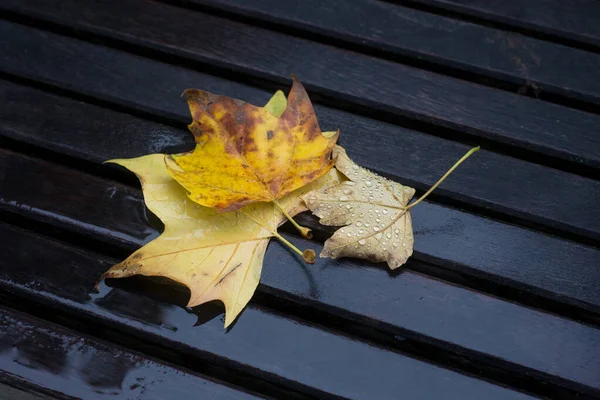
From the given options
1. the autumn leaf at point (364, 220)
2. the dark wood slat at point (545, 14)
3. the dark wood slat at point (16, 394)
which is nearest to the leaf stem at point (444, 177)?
the autumn leaf at point (364, 220)

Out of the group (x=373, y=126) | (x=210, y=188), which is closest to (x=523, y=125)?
(x=373, y=126)

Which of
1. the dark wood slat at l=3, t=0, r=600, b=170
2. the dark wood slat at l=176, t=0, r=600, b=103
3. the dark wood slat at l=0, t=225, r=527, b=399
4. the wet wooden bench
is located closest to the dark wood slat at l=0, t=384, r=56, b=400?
the wet wooden bench

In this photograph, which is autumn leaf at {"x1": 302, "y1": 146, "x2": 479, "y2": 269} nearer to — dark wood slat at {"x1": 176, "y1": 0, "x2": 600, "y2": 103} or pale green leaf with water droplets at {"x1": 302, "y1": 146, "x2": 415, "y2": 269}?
pale green leaf with water droplets at {"x1": 302, "y1": 146, "x2": 415, "y2": 269}

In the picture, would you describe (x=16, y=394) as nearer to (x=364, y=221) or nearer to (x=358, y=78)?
(x=364, y=221)

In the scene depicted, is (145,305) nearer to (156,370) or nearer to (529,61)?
(156,370)

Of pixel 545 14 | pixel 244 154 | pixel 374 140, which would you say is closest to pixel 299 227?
pixel 244 154
